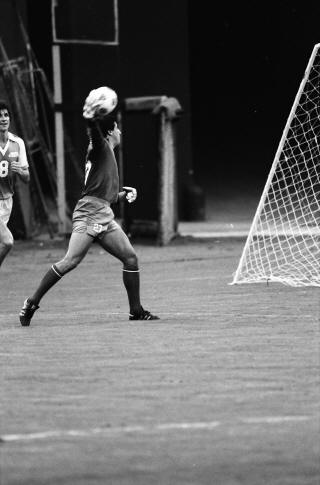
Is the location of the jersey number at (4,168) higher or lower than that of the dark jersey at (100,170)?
lower

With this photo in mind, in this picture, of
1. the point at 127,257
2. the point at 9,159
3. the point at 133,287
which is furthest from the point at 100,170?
the point at 9,159

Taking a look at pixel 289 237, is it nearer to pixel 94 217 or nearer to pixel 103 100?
pixel 94 217

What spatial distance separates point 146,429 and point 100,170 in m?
4.50

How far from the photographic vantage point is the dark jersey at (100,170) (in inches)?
432

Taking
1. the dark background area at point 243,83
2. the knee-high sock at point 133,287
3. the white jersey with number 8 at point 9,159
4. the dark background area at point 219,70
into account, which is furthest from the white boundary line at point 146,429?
the dark background area at point 243,83

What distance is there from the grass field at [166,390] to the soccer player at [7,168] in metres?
0.67

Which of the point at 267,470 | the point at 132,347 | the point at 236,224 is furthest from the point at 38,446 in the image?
the point at 236,224

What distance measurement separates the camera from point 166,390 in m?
7.84

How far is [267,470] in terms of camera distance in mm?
5961

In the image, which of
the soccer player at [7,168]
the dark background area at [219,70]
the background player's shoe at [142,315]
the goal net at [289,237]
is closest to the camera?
the background player's shoe at [142,315]

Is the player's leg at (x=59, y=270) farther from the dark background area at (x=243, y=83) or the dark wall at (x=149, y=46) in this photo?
the dark background area at (x=243, y=83)

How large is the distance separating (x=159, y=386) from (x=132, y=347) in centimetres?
158

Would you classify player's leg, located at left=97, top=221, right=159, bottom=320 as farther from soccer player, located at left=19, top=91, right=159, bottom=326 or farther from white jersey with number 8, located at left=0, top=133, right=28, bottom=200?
white jersey with number 8, located at left=0, top=133, right=28, bottom=200

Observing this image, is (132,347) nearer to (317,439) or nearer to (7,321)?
(7,321)
